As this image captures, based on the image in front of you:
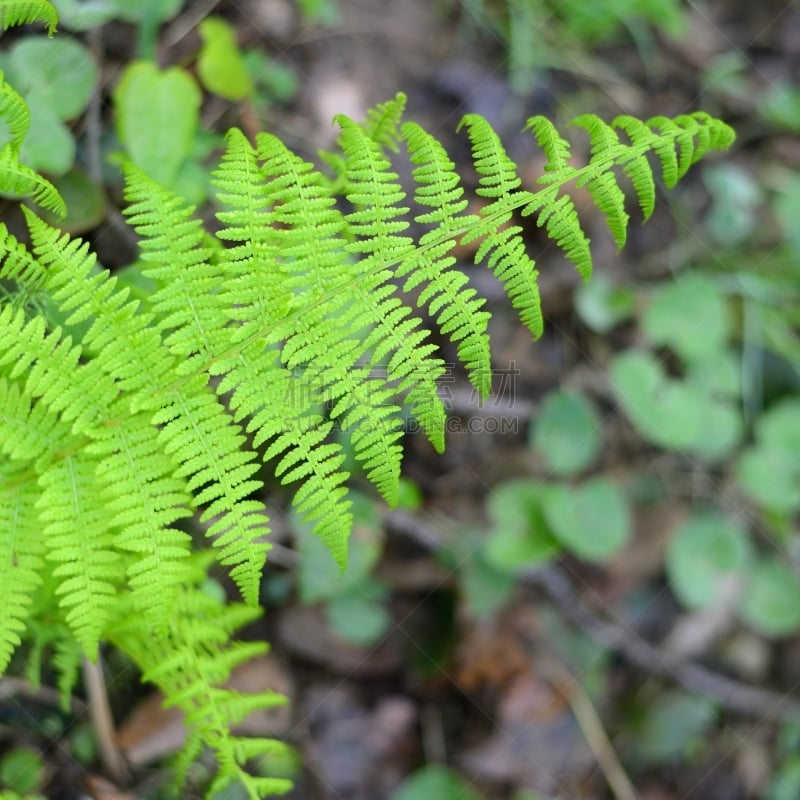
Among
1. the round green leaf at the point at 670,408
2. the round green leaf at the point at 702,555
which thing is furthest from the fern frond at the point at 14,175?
the round green leaf at the point at 702,555

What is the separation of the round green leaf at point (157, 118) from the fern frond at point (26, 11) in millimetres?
646

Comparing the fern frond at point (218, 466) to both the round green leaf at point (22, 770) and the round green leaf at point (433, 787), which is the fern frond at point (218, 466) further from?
the round green leaf at point (433, 787)

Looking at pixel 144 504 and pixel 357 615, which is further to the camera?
pixel 357 615

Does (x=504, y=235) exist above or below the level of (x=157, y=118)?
below

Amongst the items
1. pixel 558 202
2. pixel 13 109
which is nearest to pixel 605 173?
pixel 558 202

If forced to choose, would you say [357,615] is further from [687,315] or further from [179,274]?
[687,315]

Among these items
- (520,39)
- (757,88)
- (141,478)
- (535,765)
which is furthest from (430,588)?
(757,88)

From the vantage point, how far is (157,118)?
2209mm

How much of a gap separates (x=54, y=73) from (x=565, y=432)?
6.90 ft

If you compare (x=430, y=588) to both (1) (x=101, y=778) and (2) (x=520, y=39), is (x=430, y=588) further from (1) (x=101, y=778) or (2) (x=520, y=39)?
(2) (x=520, y=39)

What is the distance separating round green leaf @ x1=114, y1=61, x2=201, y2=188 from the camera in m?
2.19

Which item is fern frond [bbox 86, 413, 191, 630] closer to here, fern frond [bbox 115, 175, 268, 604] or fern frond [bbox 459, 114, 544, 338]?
fern frond [bbox 115, 175, 268, 604]

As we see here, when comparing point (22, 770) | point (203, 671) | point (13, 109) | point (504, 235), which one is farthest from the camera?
point (22, 770)

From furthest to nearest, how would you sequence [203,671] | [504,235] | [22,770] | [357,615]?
[357,615], [22,770], [203,671], [504,235]
